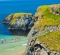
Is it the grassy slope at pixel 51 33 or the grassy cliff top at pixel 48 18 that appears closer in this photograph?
the grassy slope at pixel 51 33

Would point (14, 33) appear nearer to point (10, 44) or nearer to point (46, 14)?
point (10, 44)

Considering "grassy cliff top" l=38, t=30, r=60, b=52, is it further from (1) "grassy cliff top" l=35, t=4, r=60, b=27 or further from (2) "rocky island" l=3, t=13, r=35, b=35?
(2) "rocky island" l=3, t=13, r=35, b=35

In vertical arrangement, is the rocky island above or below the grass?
below

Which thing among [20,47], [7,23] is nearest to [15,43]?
[20,47]

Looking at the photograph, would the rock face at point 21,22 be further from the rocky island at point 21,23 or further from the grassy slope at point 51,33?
the grassy slope at point 51,33

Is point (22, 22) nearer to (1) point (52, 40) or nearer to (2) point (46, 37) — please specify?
(2) point (46, 37)

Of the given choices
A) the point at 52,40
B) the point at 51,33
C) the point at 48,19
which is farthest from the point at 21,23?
the point at 52,40

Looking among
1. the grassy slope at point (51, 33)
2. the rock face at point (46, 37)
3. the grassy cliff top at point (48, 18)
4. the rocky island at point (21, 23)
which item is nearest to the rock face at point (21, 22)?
the rocky island at point (21, 23)

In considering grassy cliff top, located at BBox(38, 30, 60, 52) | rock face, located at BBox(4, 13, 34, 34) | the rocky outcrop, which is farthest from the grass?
the rocky outcrop

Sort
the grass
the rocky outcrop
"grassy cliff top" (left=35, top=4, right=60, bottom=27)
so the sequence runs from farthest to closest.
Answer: the rocky outcrop, "grassy cliff top" (left=35, top=4, right=60, bottom=27), the grass
